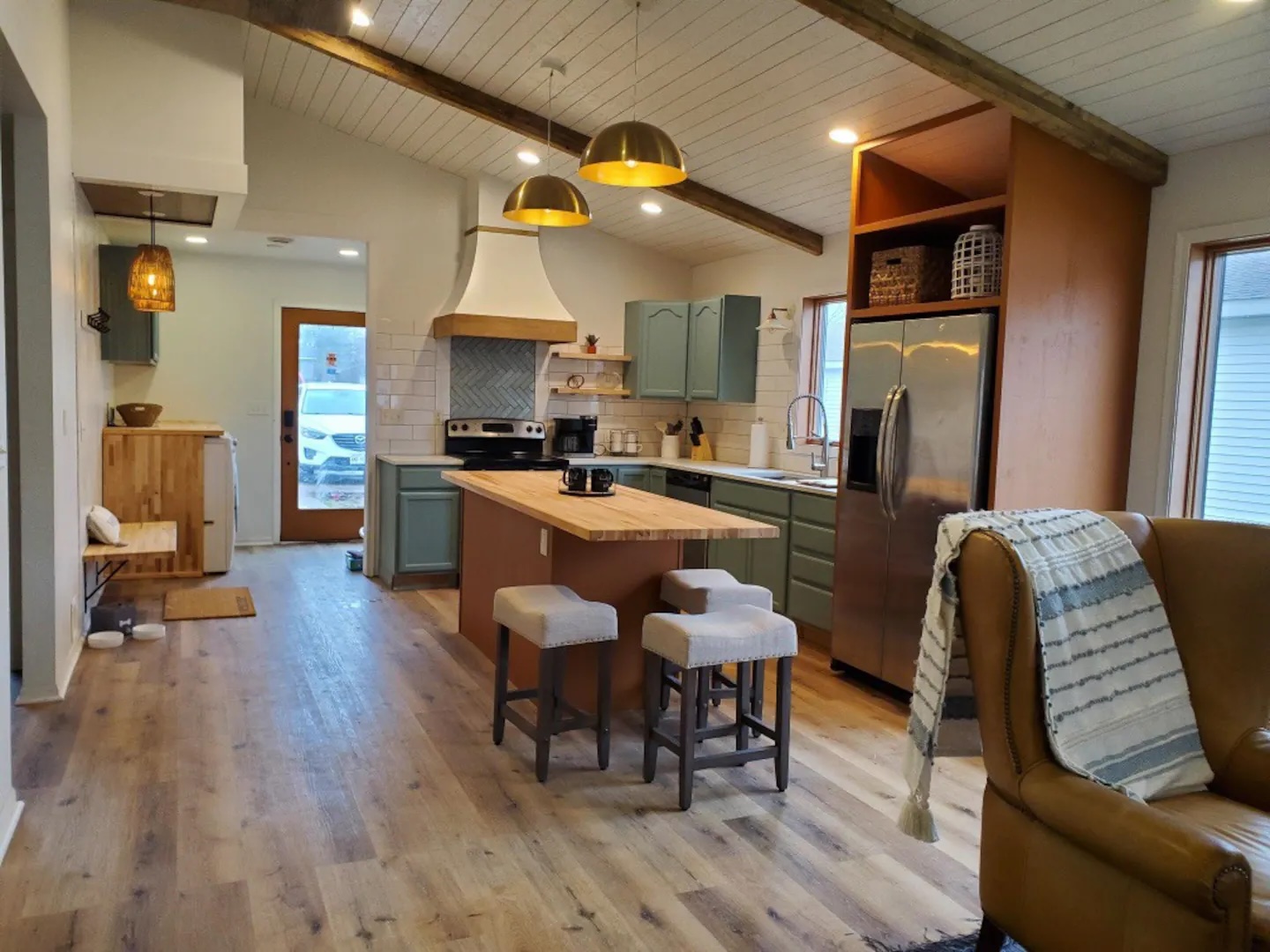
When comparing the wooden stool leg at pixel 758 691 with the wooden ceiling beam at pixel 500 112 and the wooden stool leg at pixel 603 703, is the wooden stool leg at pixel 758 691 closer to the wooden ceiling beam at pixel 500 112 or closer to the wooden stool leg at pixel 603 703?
Result: the wooden stool leg at pixel 603 703

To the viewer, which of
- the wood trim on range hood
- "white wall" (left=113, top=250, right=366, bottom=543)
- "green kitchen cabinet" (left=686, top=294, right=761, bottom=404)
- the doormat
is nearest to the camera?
the doormat

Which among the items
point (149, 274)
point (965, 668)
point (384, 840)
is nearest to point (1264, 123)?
point (965, 668)

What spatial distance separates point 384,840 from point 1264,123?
376 cm

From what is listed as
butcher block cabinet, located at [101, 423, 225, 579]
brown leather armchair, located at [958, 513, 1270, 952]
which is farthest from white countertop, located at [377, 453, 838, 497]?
brown leather armchair, located at [958, 513, 1270, 952]

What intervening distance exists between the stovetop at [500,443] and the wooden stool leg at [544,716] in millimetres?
3191

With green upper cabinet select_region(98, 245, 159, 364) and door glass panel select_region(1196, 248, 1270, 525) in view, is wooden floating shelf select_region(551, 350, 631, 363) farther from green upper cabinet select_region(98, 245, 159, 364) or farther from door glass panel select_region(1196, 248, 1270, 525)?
door glass panel select_region(1196, 248, 1270, 525)

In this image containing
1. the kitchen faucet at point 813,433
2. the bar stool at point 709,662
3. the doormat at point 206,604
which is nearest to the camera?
the bar stool at point 709,662

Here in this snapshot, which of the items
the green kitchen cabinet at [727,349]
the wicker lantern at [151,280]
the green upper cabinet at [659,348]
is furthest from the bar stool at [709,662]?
the green upper cabinet at [659,348]

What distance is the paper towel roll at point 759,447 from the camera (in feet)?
20.4

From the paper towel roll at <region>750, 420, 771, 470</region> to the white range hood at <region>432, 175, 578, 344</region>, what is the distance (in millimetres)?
1408

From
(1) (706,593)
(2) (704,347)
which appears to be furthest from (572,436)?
(1) (706,593)

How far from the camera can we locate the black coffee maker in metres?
6.75

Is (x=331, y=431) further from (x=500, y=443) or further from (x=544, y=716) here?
(x=544, y=716)

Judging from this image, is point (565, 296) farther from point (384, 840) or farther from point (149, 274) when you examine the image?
point (384, 840)
